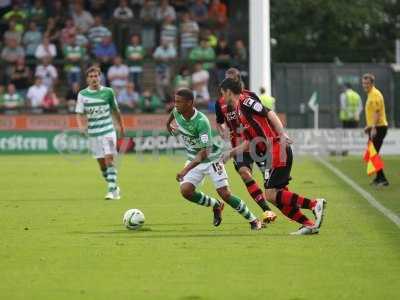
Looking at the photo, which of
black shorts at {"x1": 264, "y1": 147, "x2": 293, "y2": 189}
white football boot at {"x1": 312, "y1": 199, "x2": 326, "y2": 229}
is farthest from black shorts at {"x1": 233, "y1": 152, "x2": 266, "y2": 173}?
white football boot at {"x1": 312, "y1": 199, "x2": 326, "y2": 229}

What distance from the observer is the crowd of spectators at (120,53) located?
35.6 metres

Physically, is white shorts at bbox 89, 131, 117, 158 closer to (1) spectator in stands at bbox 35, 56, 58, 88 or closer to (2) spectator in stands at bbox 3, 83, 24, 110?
(2) spectator in stands at bbox 3, 83, 24, 110

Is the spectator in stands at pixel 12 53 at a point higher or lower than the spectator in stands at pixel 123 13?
lower

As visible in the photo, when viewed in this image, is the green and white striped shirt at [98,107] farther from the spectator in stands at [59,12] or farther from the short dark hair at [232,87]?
the spectator in stands at [59,12]

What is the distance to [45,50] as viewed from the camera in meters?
36.1

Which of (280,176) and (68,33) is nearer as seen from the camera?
(280,176)

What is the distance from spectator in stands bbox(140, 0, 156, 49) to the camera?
36906mm

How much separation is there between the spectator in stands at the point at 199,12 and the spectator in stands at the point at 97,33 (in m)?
2.90

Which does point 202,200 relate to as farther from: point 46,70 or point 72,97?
point 46,70

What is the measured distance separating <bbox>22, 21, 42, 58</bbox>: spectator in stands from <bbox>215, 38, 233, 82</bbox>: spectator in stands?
5601 mm

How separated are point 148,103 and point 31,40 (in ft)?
14.1

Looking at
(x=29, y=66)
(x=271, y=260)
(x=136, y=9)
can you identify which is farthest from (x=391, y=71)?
(x=271, y=260)

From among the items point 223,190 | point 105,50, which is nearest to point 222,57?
point 105,50

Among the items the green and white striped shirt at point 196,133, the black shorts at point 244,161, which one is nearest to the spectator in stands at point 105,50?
the black shorts at point 244,161
